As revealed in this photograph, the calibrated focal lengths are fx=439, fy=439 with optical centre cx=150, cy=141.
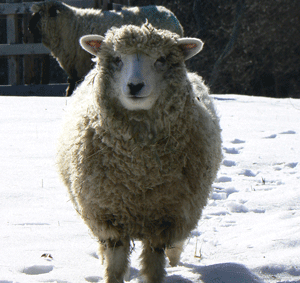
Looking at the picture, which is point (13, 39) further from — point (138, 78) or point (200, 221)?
point (138, 78)

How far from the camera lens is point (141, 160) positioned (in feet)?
8.36

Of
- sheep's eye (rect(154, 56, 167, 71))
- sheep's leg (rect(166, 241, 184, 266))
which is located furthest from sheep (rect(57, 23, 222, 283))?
sheep's leg (rect(166, 241, 184, 266))

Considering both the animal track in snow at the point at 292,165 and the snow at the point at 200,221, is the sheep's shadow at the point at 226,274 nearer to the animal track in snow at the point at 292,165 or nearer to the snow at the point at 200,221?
the snow at the point at 200,221

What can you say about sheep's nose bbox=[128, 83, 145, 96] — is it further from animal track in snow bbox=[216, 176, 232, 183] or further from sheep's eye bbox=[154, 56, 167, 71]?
animal track in snow bbox=[216, 176, 232, 183]

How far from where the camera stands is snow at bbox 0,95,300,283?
268 cm

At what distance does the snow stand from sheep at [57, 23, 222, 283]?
0.34 meters

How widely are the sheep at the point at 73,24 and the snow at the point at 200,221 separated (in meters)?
2.23

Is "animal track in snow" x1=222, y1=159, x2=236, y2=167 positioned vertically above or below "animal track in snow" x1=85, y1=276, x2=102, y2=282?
below

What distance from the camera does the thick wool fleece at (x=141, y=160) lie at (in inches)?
99.7

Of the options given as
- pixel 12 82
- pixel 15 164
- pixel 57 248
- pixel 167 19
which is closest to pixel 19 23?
pixel 12 82

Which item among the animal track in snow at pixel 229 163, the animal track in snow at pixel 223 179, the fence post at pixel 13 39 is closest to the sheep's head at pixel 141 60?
the animal track in snow at pixel 223 179

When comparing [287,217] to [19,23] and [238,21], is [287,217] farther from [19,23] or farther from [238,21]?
[238,21]

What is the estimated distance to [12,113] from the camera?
6336mm

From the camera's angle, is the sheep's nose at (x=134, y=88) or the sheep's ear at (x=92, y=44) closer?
the sheep's nose at (x=134, y=88)
